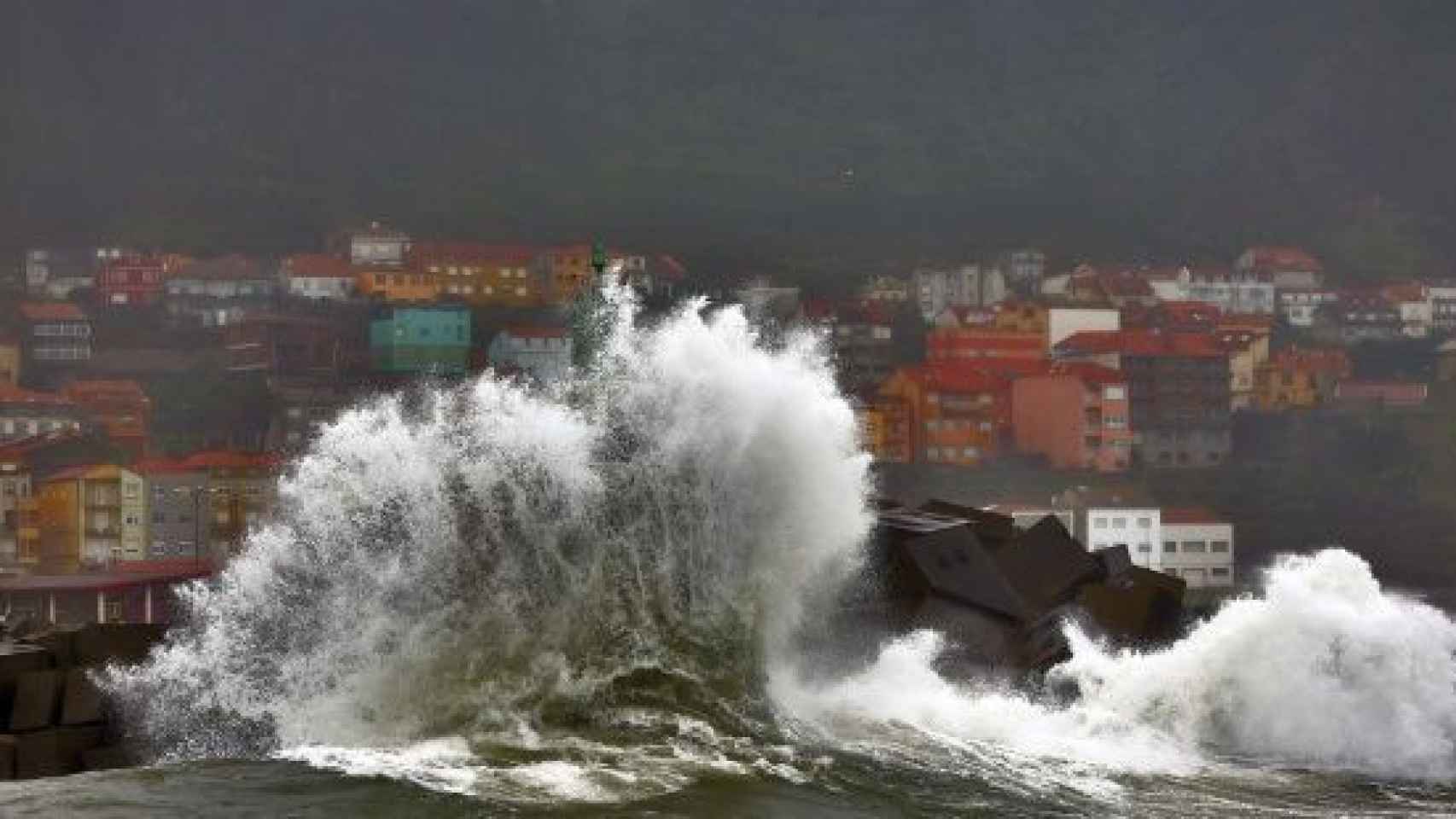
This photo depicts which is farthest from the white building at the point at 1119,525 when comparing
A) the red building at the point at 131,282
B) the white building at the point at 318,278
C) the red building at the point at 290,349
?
the red building at the point at 131,282

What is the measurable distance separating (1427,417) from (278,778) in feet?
247

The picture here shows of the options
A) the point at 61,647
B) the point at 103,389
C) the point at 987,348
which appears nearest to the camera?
the point at 61,647

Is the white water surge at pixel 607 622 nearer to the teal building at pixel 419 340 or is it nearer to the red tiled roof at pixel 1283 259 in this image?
the teal building at pixel 419 340

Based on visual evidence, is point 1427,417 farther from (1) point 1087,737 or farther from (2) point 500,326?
(1) point 1087,737

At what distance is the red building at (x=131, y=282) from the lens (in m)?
82.6

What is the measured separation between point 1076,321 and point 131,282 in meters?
42.2

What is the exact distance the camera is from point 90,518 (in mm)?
56875

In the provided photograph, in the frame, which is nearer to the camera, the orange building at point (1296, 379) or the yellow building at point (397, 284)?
the orange building at point (1296, 379)

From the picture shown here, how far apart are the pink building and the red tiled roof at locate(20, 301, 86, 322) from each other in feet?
127

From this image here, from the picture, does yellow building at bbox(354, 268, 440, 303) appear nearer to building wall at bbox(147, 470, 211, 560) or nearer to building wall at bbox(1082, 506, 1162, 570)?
building wall at bbox(147, 470, 211, 560)

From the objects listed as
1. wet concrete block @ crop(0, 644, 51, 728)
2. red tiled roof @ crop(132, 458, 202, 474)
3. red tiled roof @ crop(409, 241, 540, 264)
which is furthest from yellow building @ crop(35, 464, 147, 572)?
wet concrete block @ crop(0, 644, 51, 728)

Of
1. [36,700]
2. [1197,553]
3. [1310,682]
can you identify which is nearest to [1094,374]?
[1197,553]

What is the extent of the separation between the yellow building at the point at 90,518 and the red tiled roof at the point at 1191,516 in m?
33.2

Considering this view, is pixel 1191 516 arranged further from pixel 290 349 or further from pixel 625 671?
pixel 625 671
